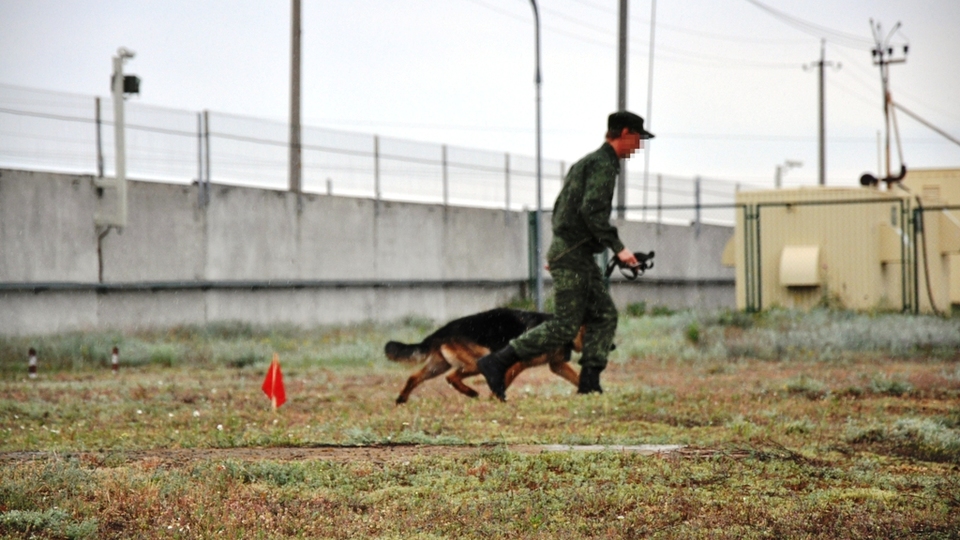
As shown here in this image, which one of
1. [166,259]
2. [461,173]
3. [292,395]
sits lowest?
[292,395]

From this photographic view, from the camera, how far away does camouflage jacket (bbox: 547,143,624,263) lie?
31.0 ft

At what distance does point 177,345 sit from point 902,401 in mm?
11495

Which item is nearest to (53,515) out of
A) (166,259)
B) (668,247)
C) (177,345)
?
(177,345)

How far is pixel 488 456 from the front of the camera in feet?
22.5

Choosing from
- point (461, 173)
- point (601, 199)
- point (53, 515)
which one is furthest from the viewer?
point (461, 173)

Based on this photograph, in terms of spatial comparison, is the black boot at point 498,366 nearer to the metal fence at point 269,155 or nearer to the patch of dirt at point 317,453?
the patch of dirt at point 317,453

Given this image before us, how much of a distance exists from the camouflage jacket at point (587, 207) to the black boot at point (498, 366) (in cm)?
83

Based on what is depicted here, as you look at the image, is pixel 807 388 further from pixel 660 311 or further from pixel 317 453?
pixel 660 311

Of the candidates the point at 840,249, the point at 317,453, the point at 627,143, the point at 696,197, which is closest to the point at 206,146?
the point at 840,249

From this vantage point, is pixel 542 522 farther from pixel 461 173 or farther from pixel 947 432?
pixel 461 173

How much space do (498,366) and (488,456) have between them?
→ 117 inches

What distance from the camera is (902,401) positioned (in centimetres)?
1073

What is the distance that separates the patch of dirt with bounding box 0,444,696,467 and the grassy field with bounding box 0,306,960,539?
0.11ft

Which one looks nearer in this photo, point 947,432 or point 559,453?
point 559,453
